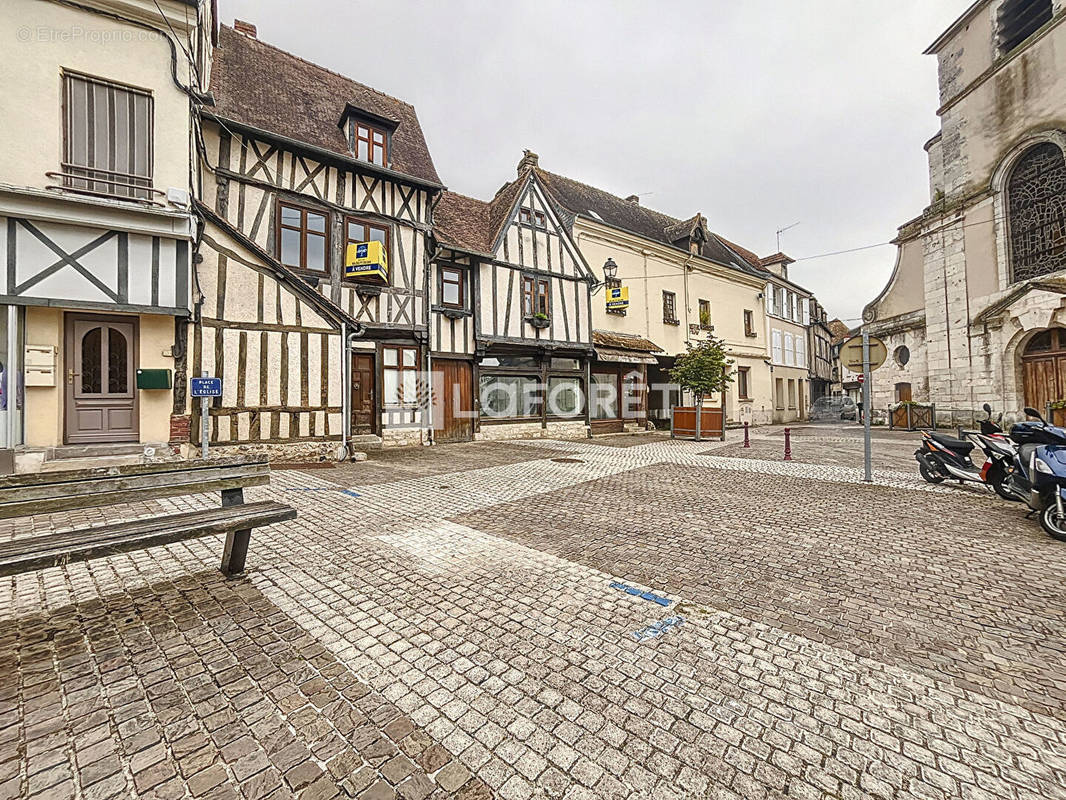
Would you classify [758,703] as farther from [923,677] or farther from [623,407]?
[623,407]

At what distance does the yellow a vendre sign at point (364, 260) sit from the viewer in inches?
403

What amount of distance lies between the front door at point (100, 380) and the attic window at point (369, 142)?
20.8ft

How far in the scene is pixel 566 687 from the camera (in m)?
2.09

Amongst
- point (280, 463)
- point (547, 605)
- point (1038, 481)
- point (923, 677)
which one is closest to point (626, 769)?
point (547, 605)

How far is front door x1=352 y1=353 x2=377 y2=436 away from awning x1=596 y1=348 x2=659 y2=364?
7.46m

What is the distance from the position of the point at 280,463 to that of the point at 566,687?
8134 mm

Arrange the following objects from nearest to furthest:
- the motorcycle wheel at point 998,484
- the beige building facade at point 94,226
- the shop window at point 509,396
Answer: the motorcycle wheel at point 998,484 → the beige building facade at point 94,226 → the shop window at point 509,396

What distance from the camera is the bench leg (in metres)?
3.11

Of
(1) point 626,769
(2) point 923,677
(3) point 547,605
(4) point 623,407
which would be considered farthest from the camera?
(4) point 623,407

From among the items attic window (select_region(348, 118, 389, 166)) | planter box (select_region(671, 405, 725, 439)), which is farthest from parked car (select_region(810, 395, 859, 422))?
attic window (select_region(348, 118, 389, 166))

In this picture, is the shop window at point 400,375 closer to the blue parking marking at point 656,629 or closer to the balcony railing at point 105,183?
the balcony railing at point 105,183

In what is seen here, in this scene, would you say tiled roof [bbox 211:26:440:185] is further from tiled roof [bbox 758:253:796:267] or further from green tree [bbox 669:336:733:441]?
tiled roof [bbox 758:253:796:267]

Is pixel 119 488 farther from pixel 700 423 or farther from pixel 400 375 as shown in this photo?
pixel 700 423

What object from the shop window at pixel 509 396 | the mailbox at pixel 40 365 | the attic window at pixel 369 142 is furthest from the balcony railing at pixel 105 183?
the shop window at pixel 509 396
